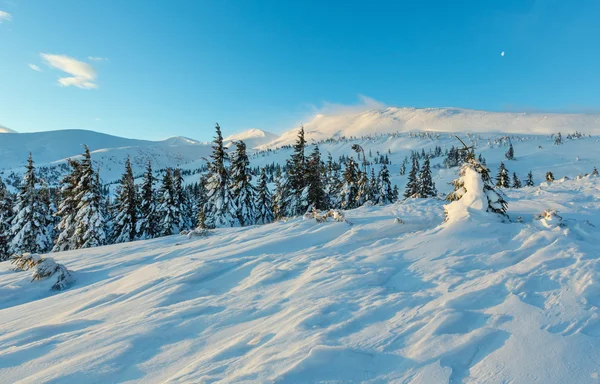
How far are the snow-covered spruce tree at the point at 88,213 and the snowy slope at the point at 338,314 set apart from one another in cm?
1951

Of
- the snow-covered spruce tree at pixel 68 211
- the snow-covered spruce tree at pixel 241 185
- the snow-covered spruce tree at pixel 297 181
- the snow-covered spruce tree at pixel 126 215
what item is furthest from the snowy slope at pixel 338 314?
the snow-covered spruce tree at pixel 126 215

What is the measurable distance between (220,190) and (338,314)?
2552 centimetres

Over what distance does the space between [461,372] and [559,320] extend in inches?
65.5

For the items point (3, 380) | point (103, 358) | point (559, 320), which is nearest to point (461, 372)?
point (559, 320)

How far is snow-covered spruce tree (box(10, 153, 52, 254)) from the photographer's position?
24.9 metres

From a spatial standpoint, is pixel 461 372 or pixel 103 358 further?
pixel 103 358

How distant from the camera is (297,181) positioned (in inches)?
1220

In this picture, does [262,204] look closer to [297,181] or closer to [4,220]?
[297,181]

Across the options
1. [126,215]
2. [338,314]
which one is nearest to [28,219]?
[126,215]

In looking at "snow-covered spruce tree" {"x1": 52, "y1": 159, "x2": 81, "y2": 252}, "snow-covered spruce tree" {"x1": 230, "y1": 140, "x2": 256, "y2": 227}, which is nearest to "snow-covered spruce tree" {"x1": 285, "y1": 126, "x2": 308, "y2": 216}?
"snow-covered spruce tree" {"x1": 230, "y1": 140, "x2": 256, "y2": 227}

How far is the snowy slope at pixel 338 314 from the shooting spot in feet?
9.59

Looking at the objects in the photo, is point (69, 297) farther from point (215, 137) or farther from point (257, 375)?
point (215, 137)

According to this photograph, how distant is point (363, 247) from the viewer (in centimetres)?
682

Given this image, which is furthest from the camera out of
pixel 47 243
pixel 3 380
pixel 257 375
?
pixel 47 243
